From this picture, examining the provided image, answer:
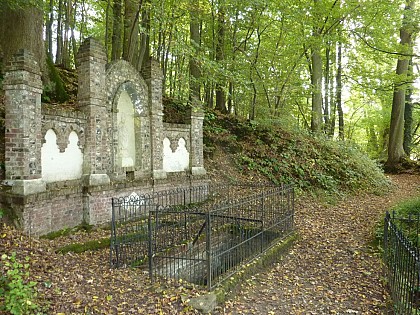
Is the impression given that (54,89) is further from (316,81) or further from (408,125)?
(408,125)

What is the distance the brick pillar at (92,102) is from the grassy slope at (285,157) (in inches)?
224

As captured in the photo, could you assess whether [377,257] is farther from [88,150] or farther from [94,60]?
[94,60]

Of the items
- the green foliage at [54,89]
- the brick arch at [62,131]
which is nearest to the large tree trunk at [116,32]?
the green foliage at [54,89]

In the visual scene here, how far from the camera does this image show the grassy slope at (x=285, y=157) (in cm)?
1358

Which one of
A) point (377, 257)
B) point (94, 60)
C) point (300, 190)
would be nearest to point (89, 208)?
point (94, 60)

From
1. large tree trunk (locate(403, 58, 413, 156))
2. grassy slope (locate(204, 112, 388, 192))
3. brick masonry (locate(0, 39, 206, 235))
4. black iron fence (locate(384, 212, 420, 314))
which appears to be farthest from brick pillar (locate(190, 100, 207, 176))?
large tree trunk (locate(403, 58, 413, 156))

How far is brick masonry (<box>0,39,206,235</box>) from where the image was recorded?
6.18 meters

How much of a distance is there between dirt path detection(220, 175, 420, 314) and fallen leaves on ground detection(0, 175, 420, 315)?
2 cm

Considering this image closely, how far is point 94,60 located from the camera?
302 inches

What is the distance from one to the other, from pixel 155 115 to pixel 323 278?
6.14 metres

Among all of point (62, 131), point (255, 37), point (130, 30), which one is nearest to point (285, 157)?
point (255, 37)

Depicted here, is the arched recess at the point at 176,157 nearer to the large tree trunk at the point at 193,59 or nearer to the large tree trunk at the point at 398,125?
the large tree trunk at the point at 193,59

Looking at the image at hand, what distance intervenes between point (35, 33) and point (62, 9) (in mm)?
7426

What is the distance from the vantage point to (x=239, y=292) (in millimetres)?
5543
